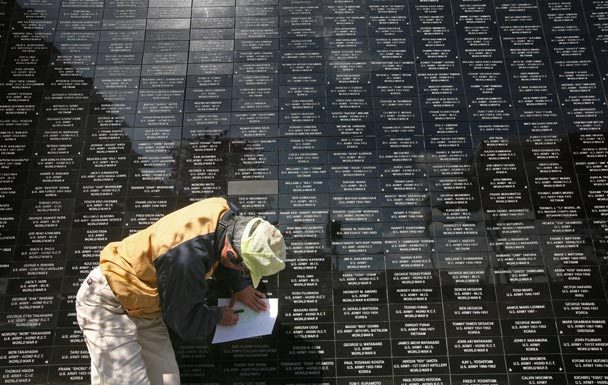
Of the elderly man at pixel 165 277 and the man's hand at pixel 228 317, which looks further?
the man's hand at pixel 228 317

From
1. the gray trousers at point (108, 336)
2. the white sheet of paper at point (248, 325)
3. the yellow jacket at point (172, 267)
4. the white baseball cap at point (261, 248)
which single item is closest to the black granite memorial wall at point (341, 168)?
the white sheet of paper at point (248, 325)

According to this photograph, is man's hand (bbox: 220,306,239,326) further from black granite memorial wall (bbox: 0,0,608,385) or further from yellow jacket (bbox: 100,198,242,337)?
black granite memorial wall (bbox: 0,0,608,385)

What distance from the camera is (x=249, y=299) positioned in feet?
16.6

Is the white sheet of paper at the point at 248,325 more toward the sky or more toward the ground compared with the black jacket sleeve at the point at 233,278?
more toward the ground

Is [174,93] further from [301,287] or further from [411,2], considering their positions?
[411,2]

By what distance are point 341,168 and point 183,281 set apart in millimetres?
2642

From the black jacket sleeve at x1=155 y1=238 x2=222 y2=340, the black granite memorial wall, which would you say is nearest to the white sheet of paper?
the black granite memorial wall

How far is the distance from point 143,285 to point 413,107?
3990 millimetres

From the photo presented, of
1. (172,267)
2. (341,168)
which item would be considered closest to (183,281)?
(172,267)

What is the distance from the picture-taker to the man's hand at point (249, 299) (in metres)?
5.04

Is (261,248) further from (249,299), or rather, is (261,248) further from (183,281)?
(249,299)

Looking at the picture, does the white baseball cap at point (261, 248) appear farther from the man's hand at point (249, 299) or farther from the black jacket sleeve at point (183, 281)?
the man's hand at point (249, 299)

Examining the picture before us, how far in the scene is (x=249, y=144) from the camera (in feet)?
20.1

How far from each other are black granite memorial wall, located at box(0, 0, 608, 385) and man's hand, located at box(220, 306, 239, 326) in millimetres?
512
